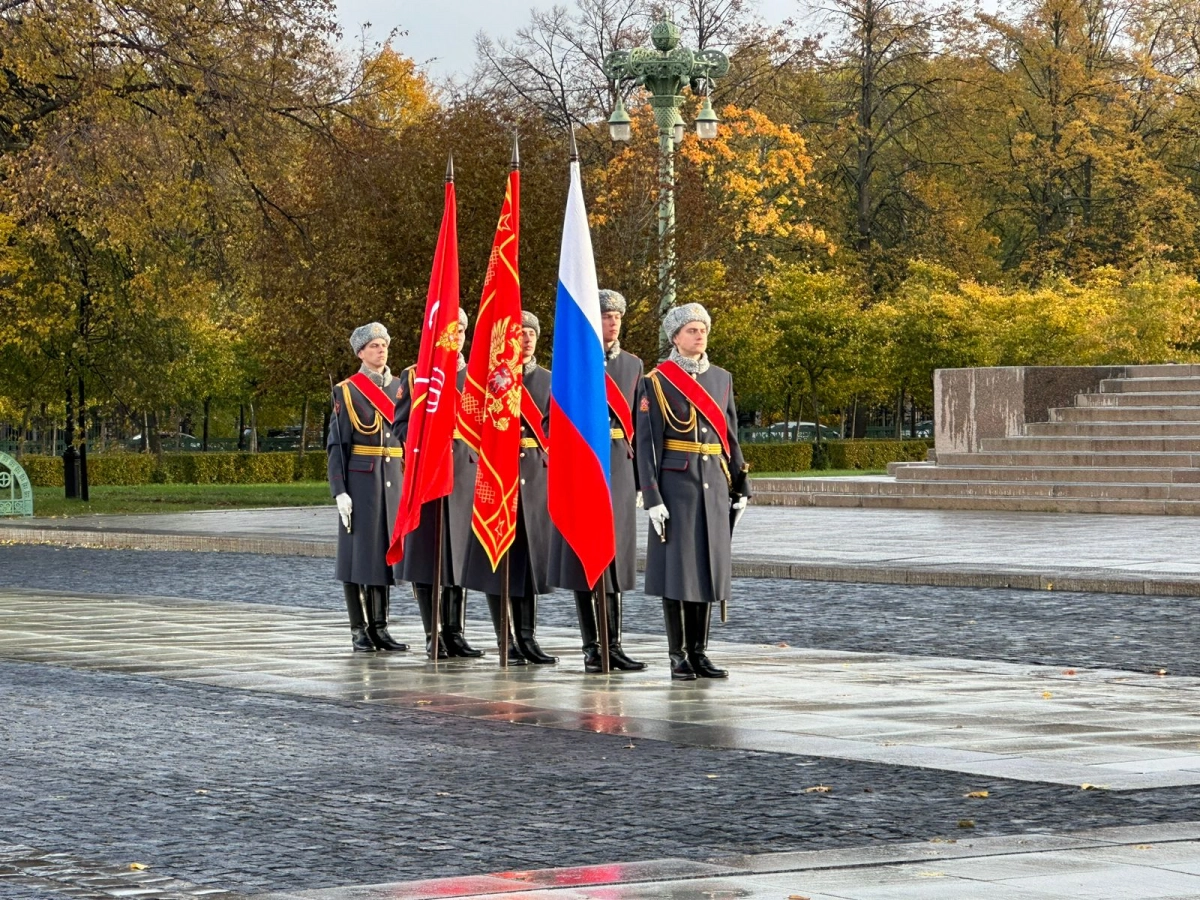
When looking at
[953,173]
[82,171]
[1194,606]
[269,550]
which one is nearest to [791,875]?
[1194,606]

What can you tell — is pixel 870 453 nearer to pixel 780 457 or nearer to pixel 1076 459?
pixel 780 457

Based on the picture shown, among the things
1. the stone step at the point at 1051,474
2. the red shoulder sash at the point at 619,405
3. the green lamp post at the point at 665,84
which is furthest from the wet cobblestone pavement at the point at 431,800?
the green lamp post at the point at 665,84

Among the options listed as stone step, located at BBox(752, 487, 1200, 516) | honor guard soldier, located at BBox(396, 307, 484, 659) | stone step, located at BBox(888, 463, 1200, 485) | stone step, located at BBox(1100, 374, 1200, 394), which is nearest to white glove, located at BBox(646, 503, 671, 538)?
honor guard soldier, located at BBox(396, 307, 484, 659)

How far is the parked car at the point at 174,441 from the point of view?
75312mm

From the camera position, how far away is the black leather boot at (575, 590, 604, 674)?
12.0 meters

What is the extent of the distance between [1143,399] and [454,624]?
60.3ft

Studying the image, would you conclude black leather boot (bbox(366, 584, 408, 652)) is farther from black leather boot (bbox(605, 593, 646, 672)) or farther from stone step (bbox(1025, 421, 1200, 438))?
stone step (bbox(1025, 421, 1200, 438))

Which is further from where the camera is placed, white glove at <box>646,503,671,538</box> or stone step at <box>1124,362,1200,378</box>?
stone step at <box>1124,362,1200,378</box>

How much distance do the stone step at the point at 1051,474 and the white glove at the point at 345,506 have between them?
51.3ft

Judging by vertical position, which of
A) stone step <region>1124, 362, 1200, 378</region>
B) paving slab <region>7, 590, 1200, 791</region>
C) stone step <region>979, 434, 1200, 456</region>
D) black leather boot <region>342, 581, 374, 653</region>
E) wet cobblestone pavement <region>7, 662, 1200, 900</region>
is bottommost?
wet cobblestone pavement <region>7, 662, 1200, 900</region>

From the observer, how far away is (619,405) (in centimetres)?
1217

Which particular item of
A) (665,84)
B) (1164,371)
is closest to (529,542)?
(1164,371)

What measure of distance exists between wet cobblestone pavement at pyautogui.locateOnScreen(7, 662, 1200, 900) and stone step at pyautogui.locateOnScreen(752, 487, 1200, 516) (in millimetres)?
17354

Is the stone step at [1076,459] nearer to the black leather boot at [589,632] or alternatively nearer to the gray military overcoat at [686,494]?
the black leather boot at [589,632]
